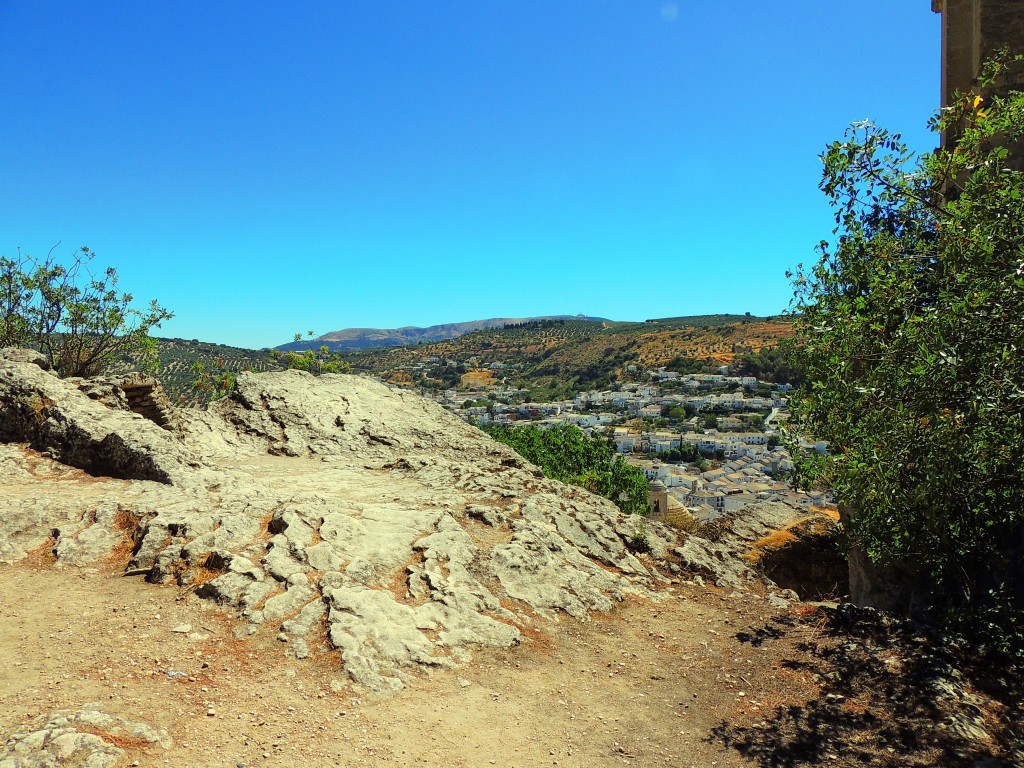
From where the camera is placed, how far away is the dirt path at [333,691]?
5.53 meters

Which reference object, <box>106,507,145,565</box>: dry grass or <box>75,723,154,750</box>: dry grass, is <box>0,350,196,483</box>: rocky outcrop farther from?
<box>75,723,154,750</box>: dry grass

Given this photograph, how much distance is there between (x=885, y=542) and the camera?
845 cm

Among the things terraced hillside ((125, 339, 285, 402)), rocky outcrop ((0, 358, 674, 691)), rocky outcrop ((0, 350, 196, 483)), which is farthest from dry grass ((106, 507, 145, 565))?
terraced hillside ((125, 339, 285, 402))

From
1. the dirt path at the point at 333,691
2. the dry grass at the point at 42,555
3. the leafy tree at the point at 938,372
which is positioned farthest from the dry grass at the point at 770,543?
the dry grass at the point at 42,555

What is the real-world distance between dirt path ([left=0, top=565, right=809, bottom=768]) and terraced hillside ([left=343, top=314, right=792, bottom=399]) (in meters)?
103

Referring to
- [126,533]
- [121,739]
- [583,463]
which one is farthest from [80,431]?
[583,463]

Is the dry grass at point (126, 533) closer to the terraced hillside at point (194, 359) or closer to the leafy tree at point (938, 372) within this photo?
the leafy tree at point (938, 372)

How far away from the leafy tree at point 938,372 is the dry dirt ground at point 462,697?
60.7 inches

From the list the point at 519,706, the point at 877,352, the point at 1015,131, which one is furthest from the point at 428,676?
the point at 1015,131

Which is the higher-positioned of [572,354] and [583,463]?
[572,354]

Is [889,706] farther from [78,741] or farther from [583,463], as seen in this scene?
[583,463]

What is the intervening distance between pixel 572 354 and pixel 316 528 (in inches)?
5489

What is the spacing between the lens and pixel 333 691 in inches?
246

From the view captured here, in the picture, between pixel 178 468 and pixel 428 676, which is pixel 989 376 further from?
pixel 178 468
